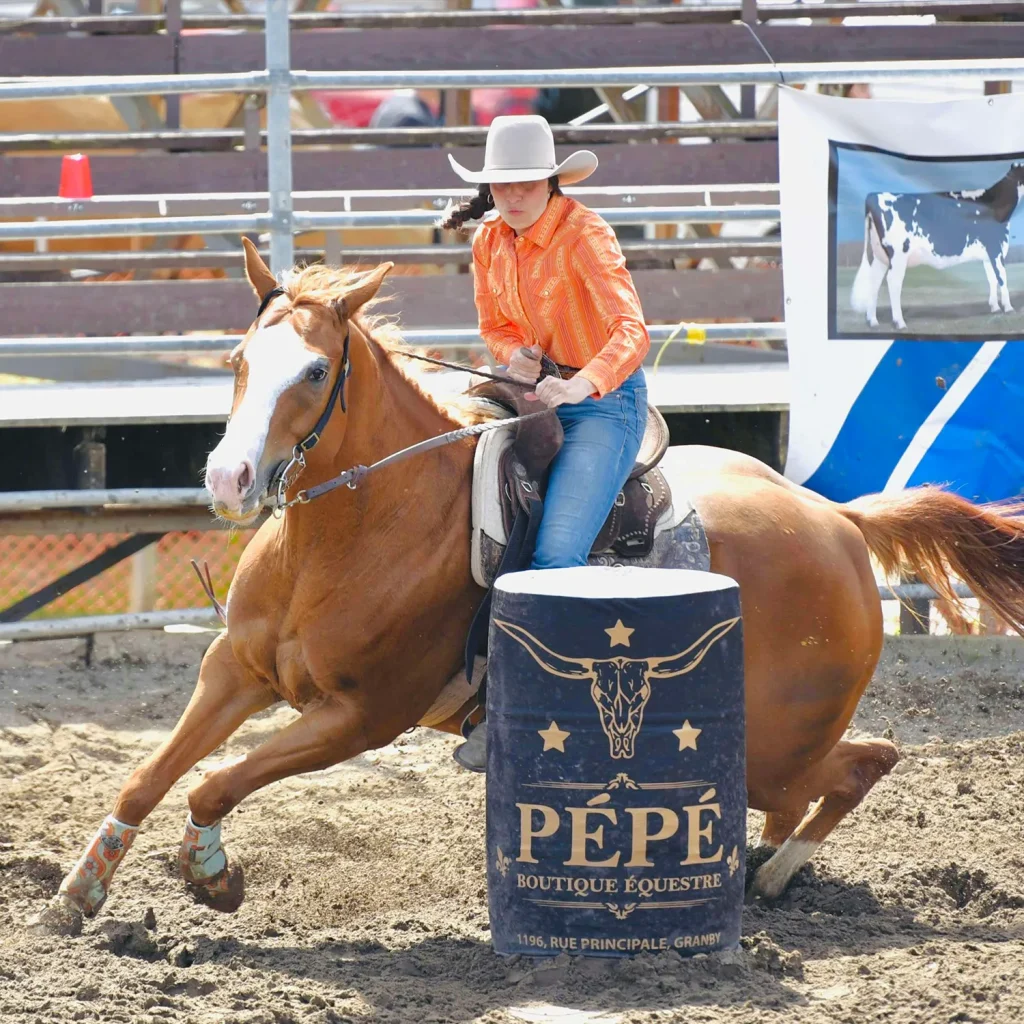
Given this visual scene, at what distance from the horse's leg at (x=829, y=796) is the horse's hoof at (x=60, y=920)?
2.06 m

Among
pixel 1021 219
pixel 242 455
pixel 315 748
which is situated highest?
pixel 1021 219

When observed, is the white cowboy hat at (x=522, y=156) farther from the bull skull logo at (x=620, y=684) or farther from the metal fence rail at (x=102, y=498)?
the metal fence rail at (x=102, y=498)

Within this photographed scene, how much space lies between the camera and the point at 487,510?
429 centimetres

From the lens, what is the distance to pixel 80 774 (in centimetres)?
575

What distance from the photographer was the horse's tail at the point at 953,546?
5121 millimetres

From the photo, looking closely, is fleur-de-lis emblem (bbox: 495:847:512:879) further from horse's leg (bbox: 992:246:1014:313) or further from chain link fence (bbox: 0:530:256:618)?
chain link fence (bbox: 0:530:256:618)

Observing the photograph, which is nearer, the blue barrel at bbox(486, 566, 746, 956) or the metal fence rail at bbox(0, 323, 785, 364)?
the blue barrel at bbox(486, 566, 746, 956)

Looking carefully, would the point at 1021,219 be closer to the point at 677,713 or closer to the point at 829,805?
the point at 829,805

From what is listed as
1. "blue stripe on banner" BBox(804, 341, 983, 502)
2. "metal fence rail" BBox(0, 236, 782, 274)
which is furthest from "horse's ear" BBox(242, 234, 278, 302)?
"metal fence rail" BBox(0, 236, 782, 274)

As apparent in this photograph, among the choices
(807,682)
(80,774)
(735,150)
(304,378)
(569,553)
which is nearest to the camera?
(304,378)

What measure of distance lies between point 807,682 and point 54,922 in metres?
2.31

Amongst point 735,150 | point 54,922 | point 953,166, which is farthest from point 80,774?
point 735,150

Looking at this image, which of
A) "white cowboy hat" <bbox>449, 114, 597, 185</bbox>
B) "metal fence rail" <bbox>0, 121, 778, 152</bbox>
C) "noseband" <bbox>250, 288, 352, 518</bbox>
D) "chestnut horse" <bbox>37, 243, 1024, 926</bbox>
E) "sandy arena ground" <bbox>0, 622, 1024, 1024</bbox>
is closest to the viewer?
"sandy arena ground" <bbox>0, 622, 1024, 1024</bbox>

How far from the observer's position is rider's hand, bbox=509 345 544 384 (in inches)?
172
